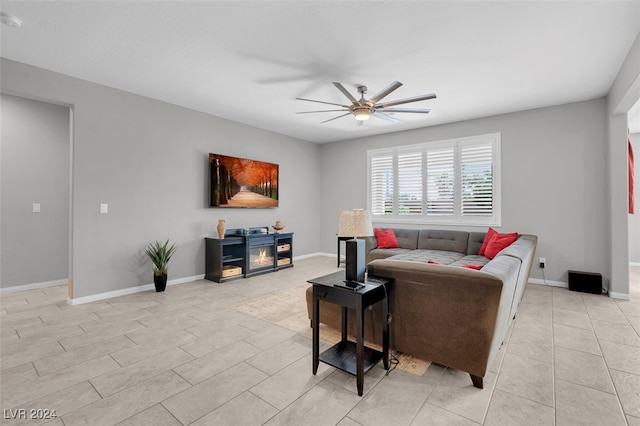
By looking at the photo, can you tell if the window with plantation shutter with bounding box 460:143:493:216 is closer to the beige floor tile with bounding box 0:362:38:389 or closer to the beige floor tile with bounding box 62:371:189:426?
the beige floor tile with bounding box 62:371:189:426

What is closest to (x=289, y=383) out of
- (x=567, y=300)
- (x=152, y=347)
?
(x=152, y=347)

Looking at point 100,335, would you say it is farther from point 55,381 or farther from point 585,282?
point 585,282

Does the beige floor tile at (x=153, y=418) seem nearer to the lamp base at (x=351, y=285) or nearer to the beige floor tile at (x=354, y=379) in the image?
the beige floor tile at (x=354, y=379)

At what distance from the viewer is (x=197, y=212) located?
199 inches

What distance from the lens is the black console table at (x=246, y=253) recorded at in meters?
4.89

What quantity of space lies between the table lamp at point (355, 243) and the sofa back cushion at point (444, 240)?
331cm

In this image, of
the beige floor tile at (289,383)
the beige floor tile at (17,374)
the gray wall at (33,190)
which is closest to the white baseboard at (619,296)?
the beige floor tile at (289,383)

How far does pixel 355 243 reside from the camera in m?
2.21

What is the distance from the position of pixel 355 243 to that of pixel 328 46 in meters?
2.06

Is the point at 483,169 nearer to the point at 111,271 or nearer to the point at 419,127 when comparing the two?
the point at 419,127

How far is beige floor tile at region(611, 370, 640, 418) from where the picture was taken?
1.83 m

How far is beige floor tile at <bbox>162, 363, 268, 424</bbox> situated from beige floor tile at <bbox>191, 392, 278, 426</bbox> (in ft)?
0.16

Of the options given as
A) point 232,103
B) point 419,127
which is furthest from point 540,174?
point 232,103

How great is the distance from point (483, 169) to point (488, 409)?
440 centimetres
